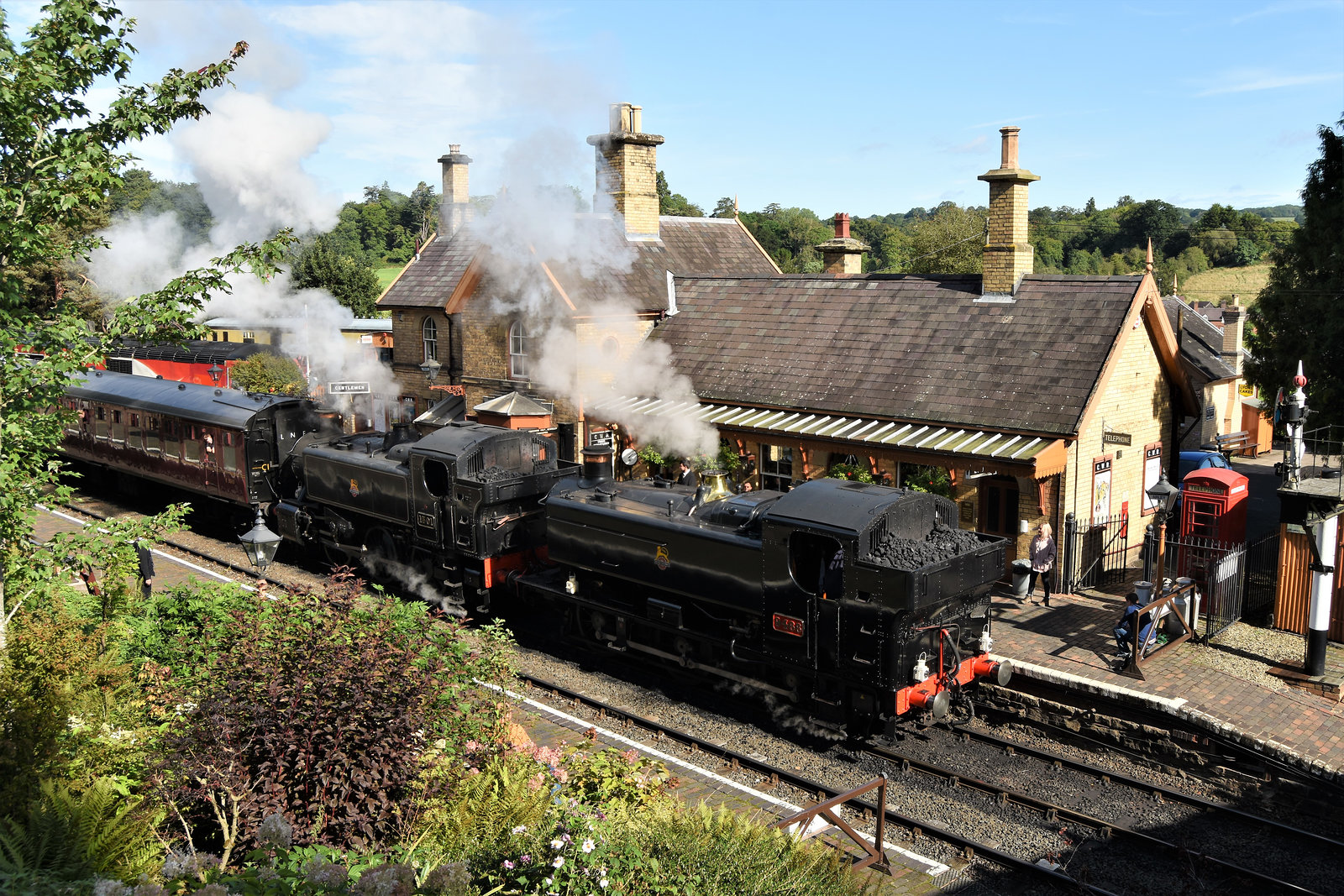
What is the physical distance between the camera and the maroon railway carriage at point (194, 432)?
63.8ft

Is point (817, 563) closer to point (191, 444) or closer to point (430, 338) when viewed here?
point (191, 444)

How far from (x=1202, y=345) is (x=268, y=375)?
31642mm

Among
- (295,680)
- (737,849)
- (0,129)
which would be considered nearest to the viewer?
(737,849)

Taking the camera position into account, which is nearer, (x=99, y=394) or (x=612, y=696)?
(x=612, y=696)

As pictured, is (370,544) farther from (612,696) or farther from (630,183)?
(630,183)

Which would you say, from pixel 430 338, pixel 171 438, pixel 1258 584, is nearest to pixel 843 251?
pixel 430 338

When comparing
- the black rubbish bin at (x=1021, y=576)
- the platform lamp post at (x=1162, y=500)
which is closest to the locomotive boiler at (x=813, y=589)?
the black rubbish bin at (x=1021, y=576)

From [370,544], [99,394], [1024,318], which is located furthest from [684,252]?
[99,394]

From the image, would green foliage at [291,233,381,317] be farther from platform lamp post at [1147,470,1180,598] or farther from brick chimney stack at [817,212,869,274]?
platform lamp post at [1147,470,1180,598]

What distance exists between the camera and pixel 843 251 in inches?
945

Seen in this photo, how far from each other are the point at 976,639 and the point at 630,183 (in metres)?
16.6

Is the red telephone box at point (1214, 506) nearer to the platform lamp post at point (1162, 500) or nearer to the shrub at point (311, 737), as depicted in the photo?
the platform lamp post at point (1162, 500)

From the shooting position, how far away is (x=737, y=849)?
→ 251 inches

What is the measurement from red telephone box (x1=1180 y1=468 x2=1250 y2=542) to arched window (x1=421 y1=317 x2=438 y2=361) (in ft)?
59.9
